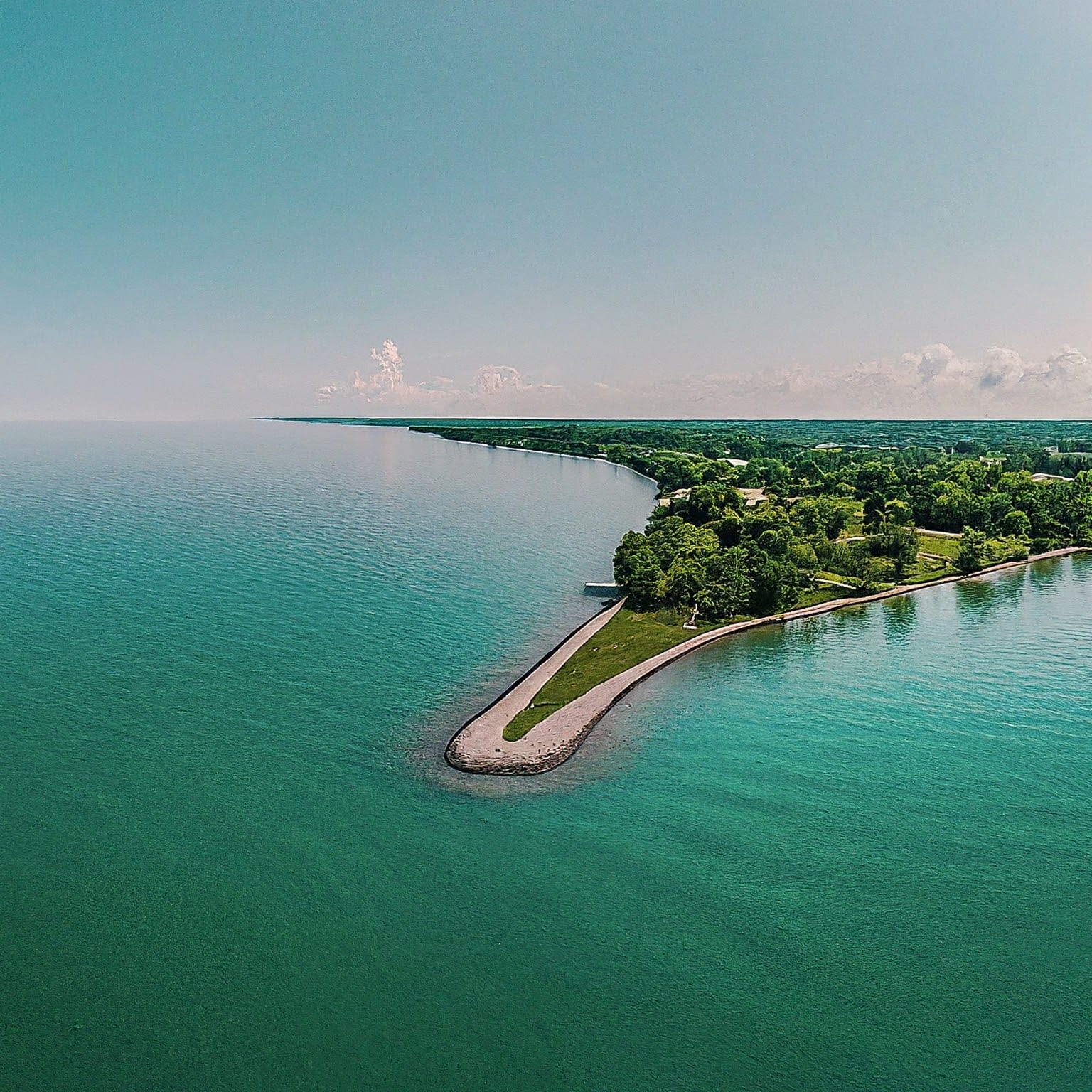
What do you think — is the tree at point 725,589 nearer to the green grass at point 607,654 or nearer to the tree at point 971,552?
the green grass at point 607,654

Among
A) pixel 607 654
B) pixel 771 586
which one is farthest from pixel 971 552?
pixel 607 654

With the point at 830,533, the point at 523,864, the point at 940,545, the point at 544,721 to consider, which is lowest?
the point at 523,864

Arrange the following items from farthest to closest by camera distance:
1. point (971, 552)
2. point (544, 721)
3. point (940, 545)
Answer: point (940, 545) → point (971, 552) → point (544, 721)

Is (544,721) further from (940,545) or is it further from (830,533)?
(940,545)

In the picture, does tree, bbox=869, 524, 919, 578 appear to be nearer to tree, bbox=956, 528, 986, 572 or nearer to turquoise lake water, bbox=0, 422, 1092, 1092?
tree, bbox=956, 528, 986, 572

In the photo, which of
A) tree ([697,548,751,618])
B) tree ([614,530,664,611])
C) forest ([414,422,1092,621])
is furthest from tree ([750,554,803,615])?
tree ([614,530,664,611])

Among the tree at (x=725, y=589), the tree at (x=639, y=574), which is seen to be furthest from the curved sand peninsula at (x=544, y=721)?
the tree at (x=639, y=574)

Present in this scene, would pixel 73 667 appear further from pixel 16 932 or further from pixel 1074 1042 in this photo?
pixel 1074 1042
